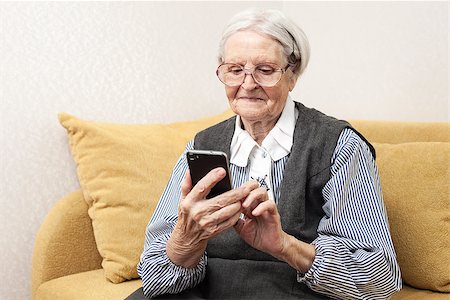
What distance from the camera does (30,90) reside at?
223cm

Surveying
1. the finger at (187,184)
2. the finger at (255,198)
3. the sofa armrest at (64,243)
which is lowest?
the sofa armrest at (64,243)

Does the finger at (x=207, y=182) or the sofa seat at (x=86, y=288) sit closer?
the finger at (x=207, y=182)

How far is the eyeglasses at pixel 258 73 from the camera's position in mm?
1770

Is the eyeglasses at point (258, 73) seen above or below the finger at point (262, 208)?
above

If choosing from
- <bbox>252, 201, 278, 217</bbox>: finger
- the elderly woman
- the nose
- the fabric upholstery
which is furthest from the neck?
the fabric upholstery

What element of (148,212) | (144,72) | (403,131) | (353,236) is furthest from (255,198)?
(144,72)

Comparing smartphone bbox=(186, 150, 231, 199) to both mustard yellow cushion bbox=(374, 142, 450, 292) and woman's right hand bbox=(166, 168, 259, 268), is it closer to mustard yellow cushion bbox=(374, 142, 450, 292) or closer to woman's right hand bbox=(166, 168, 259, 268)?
woman's right hand bbox=(166, 168, 259, 268)

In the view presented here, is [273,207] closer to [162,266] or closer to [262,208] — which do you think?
[262,208]

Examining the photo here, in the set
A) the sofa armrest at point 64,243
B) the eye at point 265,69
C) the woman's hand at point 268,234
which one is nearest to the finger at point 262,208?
the woman's hand at point 268,234

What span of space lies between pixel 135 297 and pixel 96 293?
23 cm

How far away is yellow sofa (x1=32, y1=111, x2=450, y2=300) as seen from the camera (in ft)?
6.09

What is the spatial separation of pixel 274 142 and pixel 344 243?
0.32 m

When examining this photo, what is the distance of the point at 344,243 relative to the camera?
164 cm

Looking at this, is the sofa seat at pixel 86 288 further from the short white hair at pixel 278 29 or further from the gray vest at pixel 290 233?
the short white hair at pixel 278 29
